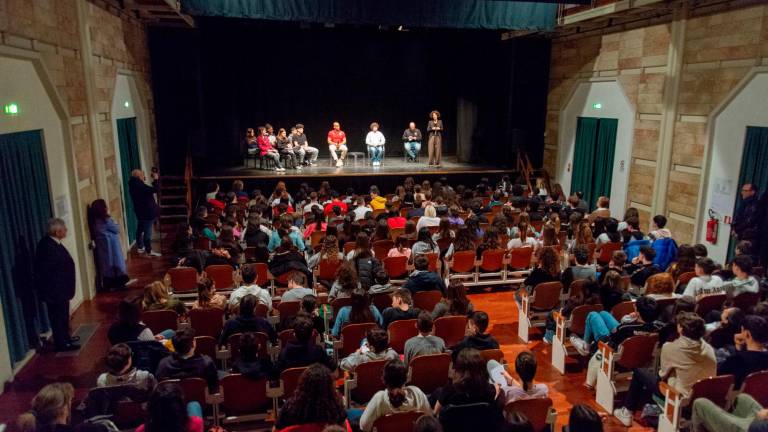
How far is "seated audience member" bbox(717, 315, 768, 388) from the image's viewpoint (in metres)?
4.11

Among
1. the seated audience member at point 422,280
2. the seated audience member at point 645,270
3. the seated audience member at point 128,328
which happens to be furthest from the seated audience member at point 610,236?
the seated audience member at point 128,328

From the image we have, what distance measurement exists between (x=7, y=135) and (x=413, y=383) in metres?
5.08

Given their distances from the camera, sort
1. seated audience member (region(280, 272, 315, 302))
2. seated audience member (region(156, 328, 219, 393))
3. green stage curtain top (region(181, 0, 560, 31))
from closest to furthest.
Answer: seated audience member (region(156, 328, 219, 393)), seated audience member (region(280, 272, 315, 302)), green stage curtain top (region(181, 0, 560, 31))

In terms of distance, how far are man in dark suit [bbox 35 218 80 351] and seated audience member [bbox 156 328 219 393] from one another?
268 centimetres

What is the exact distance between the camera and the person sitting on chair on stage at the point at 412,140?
15.1 metres

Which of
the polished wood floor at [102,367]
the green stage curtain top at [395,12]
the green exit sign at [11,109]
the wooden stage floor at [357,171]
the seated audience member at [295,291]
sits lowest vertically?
the polished wood floor at [102,367]

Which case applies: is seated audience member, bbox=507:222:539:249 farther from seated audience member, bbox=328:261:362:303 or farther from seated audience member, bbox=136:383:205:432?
seated audience member, bbox=136:383:205:432

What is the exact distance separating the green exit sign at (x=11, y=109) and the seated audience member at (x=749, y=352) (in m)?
7.37

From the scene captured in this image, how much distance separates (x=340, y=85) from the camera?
16453 millimetres

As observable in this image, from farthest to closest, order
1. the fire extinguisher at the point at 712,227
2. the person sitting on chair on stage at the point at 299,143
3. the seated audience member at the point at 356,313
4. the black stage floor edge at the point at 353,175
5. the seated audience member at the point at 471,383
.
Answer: the person sitting on chair on stage at the point at 299,143 < the black stage floor edge at the point at 353,175 < the fire extinguisher at the point at 712,227 < the seated audience member at the point at 356,313 < the seated audience member at the point at 471,383

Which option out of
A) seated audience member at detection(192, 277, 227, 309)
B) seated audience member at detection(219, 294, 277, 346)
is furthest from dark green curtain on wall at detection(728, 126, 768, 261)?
seated audience member at detection(192, 277, 227, 309)

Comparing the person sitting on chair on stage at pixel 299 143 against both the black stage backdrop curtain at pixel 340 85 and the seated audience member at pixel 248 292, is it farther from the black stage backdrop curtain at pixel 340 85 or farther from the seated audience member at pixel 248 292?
the seated audience member at pixel 248 292

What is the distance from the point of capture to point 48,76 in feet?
22.0

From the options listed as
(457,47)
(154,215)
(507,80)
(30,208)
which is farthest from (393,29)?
(30,208)
